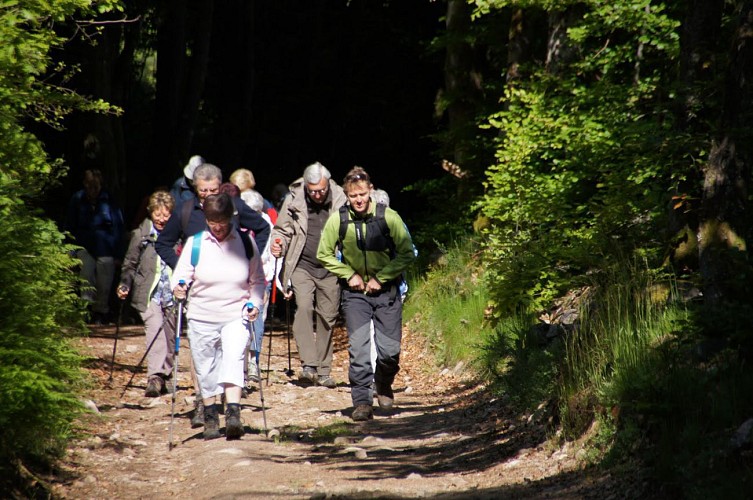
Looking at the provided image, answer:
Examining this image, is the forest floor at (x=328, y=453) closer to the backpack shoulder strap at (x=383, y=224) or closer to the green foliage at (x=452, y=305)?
the green foliage at (x=452, y=305)

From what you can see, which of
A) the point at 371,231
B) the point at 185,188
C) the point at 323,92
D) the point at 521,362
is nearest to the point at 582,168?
the point at 521,362

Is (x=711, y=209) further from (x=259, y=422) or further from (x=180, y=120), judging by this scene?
(x=180, y=120)

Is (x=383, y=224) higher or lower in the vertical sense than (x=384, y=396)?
higher

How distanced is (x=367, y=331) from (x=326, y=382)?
8.51ft

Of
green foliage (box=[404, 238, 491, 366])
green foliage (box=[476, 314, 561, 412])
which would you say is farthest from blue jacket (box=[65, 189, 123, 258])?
green foliage (box=[476, 314, 561, 412])

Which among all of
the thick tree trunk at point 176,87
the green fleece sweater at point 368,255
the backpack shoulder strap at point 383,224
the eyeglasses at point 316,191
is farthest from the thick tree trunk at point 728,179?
the thick tree trunk at point 176,87

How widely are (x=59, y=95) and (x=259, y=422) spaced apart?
3.80 meters

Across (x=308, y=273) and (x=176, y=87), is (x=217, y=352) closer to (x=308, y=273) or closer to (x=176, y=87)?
(x=308, y=273)

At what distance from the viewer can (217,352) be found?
932cm

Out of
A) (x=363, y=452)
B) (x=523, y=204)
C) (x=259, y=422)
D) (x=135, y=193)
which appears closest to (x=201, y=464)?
(x=363, y=452)

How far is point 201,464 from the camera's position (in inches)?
328

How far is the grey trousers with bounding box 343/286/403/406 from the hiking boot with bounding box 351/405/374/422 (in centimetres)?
5

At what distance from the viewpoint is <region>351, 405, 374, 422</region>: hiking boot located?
33.4 ft

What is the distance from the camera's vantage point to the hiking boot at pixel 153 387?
38.8 feet
